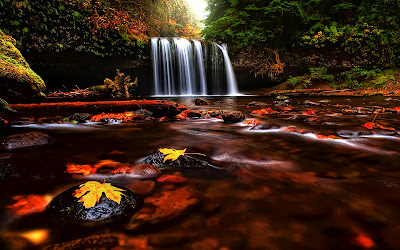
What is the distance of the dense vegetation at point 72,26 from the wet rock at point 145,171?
1215cm

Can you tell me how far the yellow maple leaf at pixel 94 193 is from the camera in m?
1.19

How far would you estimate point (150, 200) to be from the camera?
4.43ft

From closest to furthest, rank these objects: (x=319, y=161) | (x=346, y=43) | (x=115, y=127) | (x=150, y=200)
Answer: (x=150, y=200) → (x=319, y=161) → (x=115, y=127) → (x=346, y=43)

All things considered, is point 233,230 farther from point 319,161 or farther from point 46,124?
point 46,124

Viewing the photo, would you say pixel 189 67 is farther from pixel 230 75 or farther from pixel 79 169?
pixel 79 169

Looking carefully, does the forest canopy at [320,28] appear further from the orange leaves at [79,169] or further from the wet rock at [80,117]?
the orange leaves at [79,169]

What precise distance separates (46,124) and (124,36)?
10.2 m

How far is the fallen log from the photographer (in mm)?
4055

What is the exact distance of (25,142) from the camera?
2410mm

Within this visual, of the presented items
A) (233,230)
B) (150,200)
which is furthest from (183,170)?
(233,230)

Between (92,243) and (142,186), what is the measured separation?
0.62 m

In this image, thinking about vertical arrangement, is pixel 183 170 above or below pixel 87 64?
below

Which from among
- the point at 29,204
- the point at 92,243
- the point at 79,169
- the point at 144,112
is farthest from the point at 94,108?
the point at 92,243

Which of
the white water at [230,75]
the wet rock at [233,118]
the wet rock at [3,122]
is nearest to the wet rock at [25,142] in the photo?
the wet rock at [3,122]
